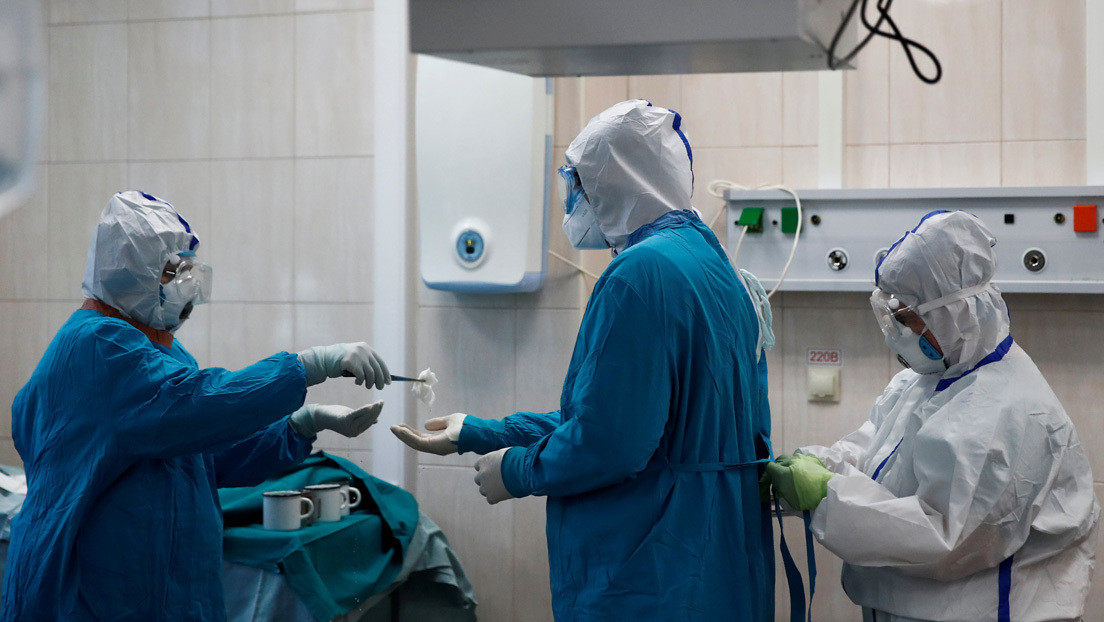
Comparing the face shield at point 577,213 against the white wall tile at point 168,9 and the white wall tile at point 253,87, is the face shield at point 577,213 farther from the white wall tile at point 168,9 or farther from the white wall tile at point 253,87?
the white wall tile at point 168,9

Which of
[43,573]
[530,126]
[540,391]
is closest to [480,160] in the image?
[530,126]

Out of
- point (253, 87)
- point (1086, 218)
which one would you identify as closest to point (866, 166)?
point (1086, 218)

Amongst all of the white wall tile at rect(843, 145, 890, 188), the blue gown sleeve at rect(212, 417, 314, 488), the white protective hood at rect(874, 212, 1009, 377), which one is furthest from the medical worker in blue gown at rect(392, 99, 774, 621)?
the white wall tile at rect(843, 145, 890, 188)

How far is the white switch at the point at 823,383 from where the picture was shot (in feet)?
9.20

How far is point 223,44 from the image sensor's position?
3066 millimetres

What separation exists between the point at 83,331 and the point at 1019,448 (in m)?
1.65

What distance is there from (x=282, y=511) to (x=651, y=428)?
3.85 ft

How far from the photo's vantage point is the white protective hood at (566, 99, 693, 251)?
5.70 ft

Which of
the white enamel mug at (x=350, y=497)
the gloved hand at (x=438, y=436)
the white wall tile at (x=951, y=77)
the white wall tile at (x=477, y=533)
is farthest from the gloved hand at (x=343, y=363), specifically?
the white wall tile at (x=951, y=77)

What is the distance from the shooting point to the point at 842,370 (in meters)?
2.82

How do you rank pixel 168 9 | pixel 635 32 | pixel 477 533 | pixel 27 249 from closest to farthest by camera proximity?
pixel 635 32, pixel 477 533, pixel 168 9, pixel 27 249

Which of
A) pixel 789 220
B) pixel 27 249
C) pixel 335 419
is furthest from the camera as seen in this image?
pixel 27 249

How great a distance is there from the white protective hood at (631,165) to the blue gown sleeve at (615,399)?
0.20 m

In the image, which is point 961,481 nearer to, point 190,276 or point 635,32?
point 635,32
